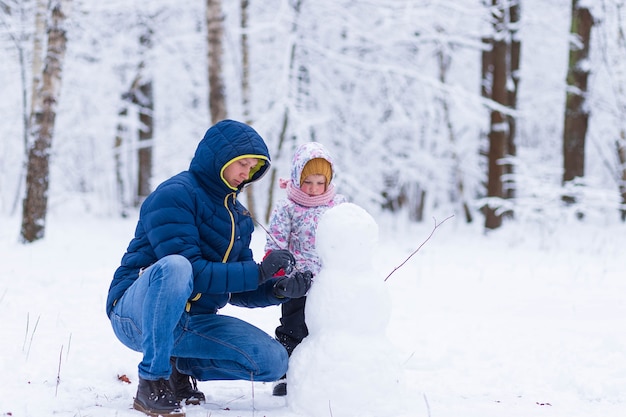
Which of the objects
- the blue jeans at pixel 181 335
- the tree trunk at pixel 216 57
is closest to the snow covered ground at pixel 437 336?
the blue jeans at pixel 181 335

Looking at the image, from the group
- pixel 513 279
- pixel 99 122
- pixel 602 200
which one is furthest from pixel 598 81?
pixel 99 122

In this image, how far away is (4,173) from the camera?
15.5m

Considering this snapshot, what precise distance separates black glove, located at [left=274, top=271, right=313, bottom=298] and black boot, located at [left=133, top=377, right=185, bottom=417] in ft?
2.08

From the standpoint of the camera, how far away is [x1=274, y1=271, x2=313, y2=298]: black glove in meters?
2.69

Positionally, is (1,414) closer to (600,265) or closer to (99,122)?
(600,265)

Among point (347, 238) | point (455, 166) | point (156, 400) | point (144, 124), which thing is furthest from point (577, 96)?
point (156, 400)

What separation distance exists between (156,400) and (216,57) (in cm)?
638

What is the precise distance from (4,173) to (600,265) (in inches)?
560

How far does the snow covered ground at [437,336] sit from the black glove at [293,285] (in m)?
0.34

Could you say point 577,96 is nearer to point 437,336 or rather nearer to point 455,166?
point 455,166

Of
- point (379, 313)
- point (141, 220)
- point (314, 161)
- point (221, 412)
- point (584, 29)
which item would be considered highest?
point (584, 29)

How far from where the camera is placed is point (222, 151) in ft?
8.69

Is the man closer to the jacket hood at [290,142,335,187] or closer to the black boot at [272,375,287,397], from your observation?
the black boot at [272,375,287,397]

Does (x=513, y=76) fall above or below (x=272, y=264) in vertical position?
above
